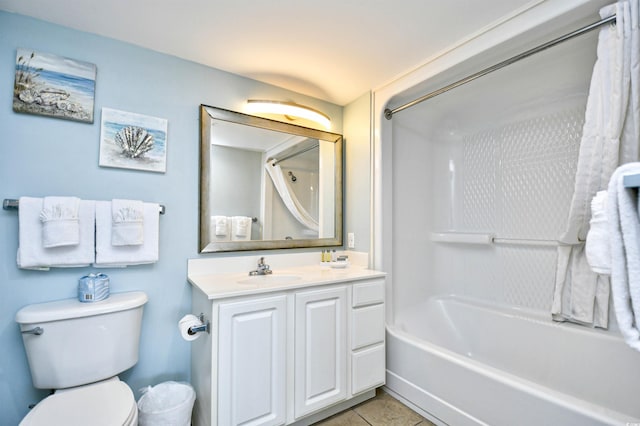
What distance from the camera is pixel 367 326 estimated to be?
1.90m

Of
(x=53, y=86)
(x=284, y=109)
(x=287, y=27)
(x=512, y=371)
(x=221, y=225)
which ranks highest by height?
(x=287, y=27)

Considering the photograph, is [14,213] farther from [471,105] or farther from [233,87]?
[471,105]

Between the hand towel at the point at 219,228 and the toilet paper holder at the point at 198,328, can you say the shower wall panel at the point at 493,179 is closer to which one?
the hand towel at the point at 219,228

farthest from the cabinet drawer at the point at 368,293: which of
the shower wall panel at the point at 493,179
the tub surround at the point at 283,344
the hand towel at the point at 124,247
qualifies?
the hand towel at the point at 124,247

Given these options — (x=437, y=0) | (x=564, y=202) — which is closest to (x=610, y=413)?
(x=564, y=202)

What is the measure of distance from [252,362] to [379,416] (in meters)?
0.94

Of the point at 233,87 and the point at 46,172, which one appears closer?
the point at 46,172

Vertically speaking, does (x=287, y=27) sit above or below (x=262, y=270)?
above

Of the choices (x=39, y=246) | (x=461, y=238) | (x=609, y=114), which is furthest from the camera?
(x=461, y=238)

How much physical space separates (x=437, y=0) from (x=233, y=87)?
4.40 feet

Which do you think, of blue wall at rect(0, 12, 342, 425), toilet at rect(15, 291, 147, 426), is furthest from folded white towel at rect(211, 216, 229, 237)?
toilet at rect(15, 291, 147, 426)

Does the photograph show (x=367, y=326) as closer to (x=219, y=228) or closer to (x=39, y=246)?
(x=219, y=228)

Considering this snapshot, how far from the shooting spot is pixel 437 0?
1406 millimetres

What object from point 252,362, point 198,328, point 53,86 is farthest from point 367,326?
point 53,86
